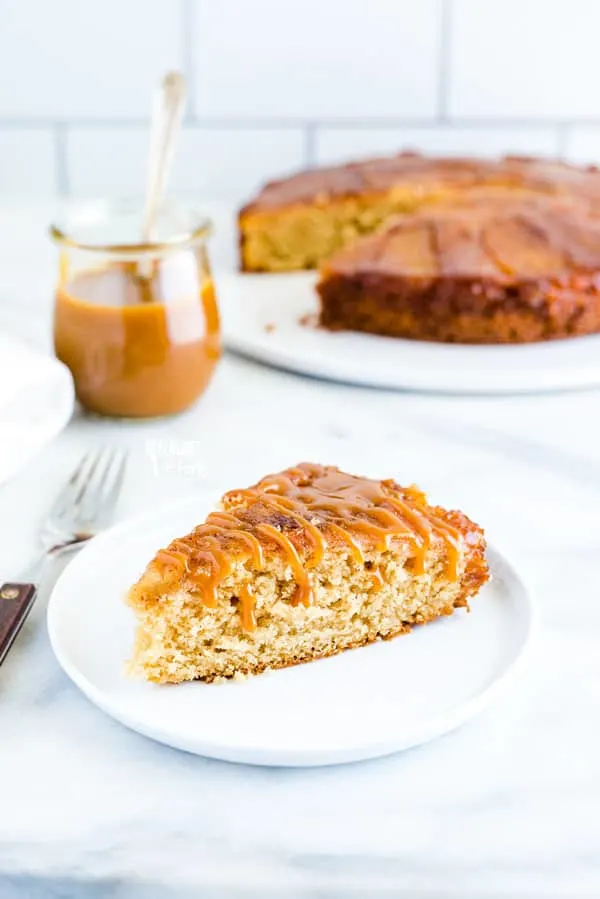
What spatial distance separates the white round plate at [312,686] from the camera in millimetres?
983

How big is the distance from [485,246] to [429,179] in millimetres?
444

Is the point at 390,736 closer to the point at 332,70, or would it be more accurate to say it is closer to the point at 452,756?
the point at 452,756

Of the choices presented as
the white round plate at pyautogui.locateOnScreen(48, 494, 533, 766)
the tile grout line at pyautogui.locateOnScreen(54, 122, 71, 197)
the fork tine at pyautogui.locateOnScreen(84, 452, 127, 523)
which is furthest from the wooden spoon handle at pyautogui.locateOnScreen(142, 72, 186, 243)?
the tile grout line at pyautogui.locateOnScreen(54, 122, 71, 197)

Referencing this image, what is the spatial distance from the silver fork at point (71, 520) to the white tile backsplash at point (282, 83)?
1407 mm

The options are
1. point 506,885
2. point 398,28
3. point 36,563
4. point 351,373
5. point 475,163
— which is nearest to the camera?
point 506,885

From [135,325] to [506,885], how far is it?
3.17ft

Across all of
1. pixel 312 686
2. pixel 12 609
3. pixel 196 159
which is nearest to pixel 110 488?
pixel 12 609

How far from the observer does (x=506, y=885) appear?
2.87ft

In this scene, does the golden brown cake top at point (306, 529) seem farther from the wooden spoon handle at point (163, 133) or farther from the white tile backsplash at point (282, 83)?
the white tile backsplash at point (282, 83)

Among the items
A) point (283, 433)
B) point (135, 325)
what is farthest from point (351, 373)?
point (135, 325)

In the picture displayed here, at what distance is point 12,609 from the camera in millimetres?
1153

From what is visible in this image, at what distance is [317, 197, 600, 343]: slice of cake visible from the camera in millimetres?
1968

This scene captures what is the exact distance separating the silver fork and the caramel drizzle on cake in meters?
0.16

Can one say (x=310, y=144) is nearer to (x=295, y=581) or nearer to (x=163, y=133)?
(x=163, y=133)
